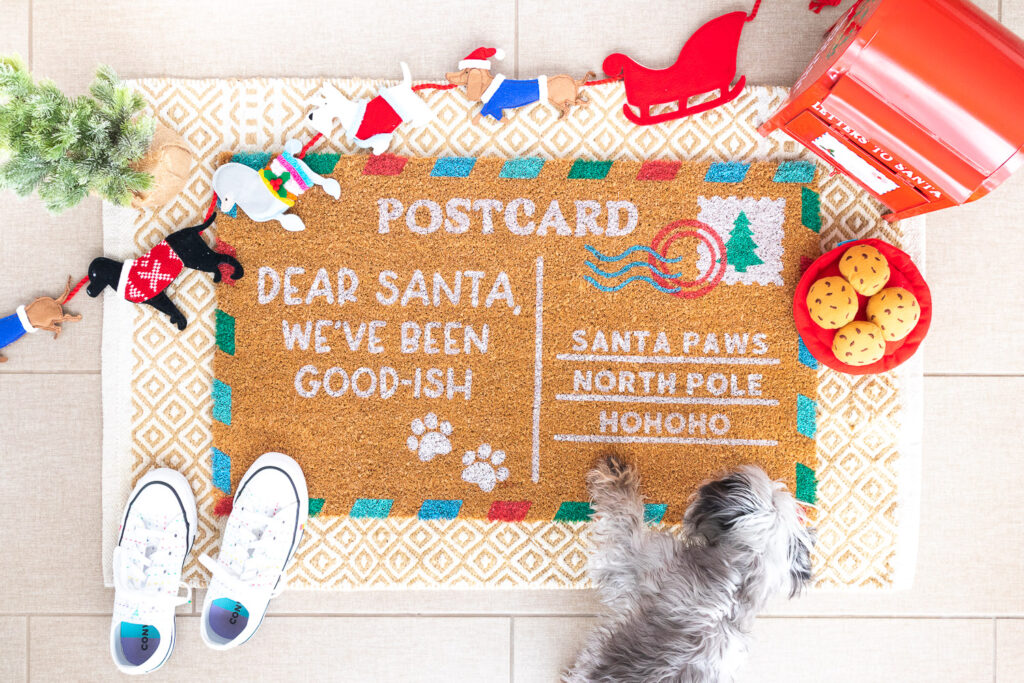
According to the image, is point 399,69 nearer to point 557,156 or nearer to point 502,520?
point 557,156

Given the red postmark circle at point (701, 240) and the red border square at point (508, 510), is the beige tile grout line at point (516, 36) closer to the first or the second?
the red postmark circle at point (701, 240)

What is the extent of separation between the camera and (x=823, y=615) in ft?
4.65

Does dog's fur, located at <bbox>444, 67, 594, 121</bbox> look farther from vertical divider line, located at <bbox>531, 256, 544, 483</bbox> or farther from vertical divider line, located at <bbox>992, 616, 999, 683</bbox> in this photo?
vertical divider line, located at <bbox>992, 616, 999, 683</bbox>

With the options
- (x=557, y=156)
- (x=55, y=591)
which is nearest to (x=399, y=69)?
(x=557, y=156)

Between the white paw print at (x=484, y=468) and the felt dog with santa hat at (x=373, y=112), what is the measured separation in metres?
0.74

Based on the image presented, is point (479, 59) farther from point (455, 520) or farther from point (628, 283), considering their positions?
point (455, 520)

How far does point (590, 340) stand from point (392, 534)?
648 millimetres

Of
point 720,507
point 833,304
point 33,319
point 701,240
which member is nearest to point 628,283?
point 701,240

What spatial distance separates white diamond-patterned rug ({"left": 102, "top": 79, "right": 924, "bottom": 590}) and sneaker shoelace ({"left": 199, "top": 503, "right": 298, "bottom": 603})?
7cm

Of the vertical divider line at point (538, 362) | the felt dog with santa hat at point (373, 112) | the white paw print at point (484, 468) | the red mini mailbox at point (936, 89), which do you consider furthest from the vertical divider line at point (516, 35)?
the white paw print at point (484, 468)

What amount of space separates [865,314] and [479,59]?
1033mm

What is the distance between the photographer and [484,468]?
1381 millimetres

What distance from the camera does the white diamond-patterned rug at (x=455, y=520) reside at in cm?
139

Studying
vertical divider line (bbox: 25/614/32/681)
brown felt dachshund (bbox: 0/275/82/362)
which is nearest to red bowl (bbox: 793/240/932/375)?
brown felt dachshund (bbox: 0/275/82/362)
